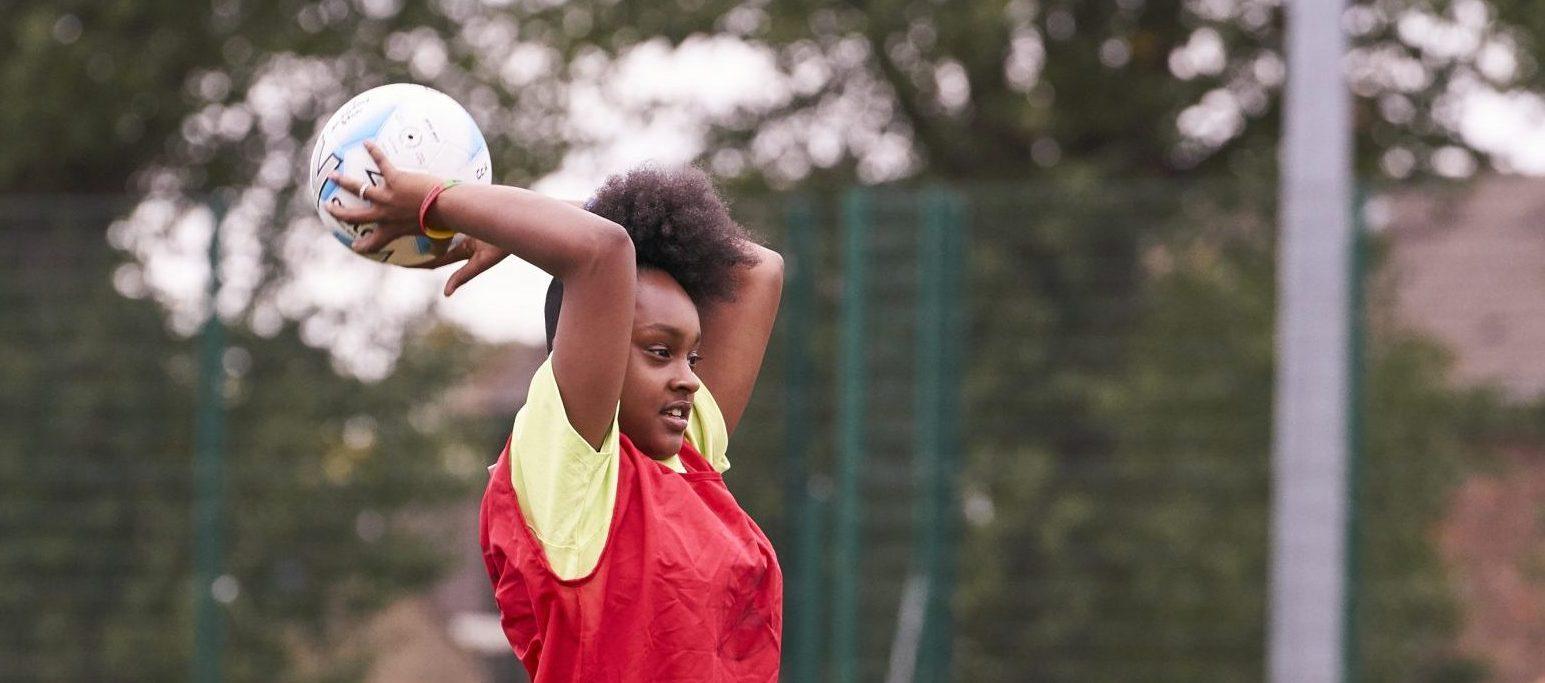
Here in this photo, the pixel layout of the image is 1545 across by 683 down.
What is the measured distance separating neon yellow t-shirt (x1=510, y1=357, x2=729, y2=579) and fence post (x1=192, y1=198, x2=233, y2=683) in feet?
17.1

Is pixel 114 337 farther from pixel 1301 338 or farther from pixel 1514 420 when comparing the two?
pixel 1514 420

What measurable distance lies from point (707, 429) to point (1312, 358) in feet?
12.3

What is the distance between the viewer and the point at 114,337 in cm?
787

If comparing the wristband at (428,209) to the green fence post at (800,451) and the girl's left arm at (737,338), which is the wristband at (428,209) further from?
the green fence post at (800,451)

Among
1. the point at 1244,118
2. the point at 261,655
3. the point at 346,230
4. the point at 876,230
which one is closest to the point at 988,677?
the point at 876,230

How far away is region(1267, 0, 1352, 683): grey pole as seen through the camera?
245 inches

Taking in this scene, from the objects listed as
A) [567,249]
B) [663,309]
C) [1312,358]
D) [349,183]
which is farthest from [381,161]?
[1312,358]

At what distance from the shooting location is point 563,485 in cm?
270

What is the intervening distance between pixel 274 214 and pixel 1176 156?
4651 mm

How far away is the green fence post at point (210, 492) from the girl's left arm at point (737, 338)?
15.9 ft

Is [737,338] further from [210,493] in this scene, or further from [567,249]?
[210,493]

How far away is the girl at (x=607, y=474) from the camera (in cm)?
264

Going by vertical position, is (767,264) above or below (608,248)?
above

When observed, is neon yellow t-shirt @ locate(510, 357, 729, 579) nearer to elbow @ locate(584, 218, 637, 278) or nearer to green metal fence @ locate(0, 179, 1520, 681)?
elbow @ locate(584, 218, 637, 278)
